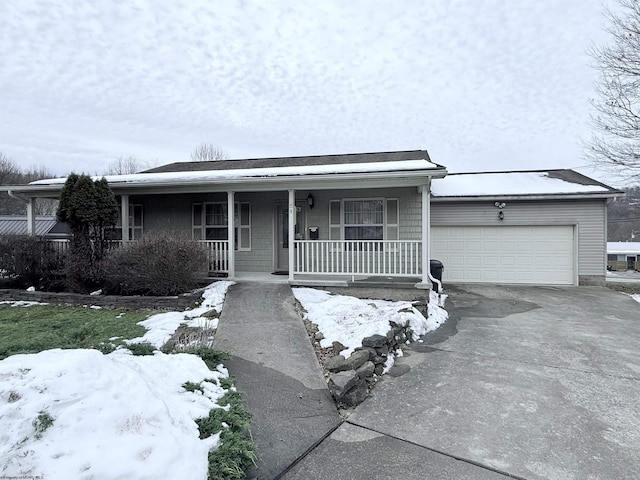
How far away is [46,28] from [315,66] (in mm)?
6608

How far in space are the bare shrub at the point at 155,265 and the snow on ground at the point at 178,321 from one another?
0.65 meters

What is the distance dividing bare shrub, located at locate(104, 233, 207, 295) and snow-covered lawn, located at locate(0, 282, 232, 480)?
5463 mm

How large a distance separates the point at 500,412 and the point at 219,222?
29.7 feet

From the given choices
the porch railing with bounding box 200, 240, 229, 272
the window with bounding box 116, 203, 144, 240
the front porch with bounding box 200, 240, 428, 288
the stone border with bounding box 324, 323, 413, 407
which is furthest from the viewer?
the window with bounding box 116, 203, 144, 240

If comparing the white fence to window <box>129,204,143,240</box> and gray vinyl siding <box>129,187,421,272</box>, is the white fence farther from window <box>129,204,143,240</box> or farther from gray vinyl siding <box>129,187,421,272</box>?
window <box>129,204,143,240</box>

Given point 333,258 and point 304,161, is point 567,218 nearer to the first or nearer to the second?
point 333,258

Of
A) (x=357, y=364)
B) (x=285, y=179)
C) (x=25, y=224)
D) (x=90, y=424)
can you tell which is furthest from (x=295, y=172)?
(x=25, y=224)

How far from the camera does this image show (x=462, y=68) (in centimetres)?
1106

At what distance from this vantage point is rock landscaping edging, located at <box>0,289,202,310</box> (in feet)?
25.4

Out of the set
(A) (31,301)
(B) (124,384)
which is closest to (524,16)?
(B) (124,384)

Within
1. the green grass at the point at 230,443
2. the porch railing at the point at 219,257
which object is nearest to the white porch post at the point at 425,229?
the porch railing at the point at 219,257

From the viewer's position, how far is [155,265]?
315 inches

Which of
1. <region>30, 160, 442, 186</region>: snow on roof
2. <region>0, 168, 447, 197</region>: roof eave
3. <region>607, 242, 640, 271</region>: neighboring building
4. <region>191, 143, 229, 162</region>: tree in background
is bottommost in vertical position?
<region>607, 242, 640, 271</region>: neighboring building

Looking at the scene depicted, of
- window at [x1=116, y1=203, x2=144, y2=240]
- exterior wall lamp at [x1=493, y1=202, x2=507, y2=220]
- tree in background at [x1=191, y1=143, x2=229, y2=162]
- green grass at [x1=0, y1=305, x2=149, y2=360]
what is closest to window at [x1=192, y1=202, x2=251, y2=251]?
window at [x1=116, y1=203, x2=144, y2=240]
